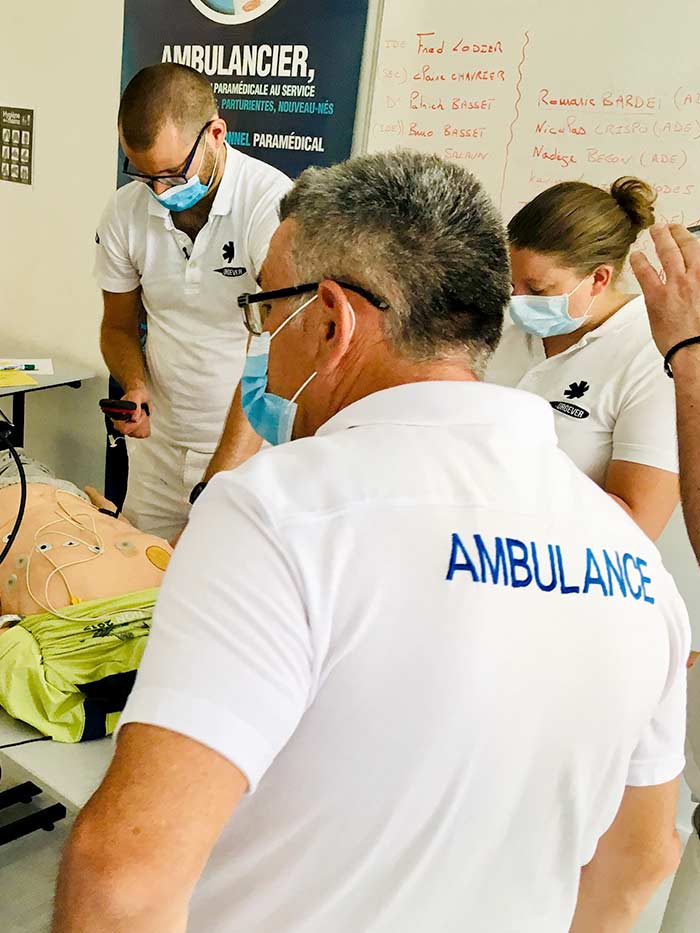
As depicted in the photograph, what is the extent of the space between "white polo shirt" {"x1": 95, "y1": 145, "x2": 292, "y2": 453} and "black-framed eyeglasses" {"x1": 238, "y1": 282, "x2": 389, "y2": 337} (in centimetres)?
118

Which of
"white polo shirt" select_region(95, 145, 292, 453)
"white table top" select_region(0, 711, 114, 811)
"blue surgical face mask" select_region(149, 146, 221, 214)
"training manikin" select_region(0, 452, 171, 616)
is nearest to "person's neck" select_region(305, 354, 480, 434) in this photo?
"white table top" select_region(0, 711, 114, 811)

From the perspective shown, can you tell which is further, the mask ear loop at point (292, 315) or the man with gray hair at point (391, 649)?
the mask ear loop at point (292, 315)

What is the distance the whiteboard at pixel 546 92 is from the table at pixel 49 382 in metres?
1.59

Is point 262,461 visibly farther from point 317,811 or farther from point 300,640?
point 317,811

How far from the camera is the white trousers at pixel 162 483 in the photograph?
256 centimetres

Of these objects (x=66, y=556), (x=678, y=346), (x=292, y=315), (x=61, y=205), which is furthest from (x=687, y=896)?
(x=61, y=205)

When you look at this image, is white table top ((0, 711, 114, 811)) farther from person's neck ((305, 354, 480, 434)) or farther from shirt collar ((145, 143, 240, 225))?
shirt collar ((145, 143, 240, 225))

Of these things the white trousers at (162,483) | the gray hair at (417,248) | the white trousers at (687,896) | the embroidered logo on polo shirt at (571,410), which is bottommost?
the white trousers at (687,896)

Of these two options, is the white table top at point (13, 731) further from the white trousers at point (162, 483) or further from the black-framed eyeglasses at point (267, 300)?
the white trousers at point (162, 483)

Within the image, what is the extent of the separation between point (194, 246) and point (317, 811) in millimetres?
1872

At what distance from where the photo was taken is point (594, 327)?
1.84 metres

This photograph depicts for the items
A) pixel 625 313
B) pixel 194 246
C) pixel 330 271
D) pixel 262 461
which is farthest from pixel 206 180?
pixel 262 461

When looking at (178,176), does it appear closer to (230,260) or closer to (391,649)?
(230,260)

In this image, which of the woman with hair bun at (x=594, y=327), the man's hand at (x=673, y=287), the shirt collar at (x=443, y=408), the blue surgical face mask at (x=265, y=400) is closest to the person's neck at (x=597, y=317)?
the woman with hair bun at (x=594, y=327)
